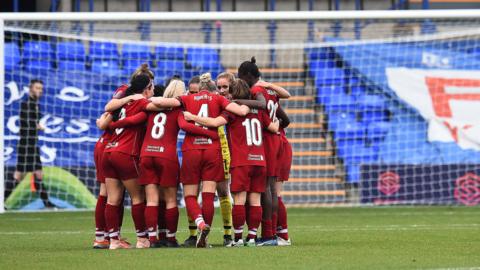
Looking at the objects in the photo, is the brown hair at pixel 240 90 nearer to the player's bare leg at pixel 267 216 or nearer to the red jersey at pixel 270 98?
the red jersey at pixel 270 98

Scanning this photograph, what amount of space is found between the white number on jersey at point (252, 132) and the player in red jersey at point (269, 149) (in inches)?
10.8

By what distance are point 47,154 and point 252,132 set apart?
31.2ft

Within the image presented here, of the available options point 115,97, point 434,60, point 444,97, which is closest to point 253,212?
point 115,97

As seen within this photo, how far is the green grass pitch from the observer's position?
9656 mm

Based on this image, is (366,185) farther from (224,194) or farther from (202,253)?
(202,253)

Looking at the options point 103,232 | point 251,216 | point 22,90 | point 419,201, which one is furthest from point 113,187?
point 419,201

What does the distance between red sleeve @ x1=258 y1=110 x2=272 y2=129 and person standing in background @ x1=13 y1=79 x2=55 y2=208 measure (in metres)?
8.90

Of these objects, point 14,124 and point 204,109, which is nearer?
point 204,109

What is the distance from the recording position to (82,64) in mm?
21531

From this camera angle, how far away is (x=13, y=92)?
2067 cm

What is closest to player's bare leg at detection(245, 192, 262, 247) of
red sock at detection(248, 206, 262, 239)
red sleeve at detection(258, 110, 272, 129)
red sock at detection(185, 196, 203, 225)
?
red sock at detection(248, 206, 262, 239)

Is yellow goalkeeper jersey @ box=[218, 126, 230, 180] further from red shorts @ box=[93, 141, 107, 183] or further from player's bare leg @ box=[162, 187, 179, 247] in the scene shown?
red shorts @ box=[93, 141, 107, 183]

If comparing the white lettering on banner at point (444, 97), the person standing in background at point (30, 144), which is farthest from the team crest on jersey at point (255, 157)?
the white lettering on banner at point (444, 97)

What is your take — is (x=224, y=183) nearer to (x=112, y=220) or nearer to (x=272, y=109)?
(x=272, y=109)
